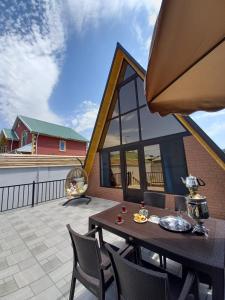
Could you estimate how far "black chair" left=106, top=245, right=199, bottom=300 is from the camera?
772 mm

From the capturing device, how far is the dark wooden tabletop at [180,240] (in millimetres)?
1064

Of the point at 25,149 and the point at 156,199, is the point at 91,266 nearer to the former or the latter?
the point at 156,199

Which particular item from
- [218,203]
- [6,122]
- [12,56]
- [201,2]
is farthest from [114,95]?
[6,122]

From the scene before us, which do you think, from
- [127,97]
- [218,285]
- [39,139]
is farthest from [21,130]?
[218,285]

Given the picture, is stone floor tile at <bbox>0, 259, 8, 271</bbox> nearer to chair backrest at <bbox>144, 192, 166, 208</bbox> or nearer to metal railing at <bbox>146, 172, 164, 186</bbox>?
chair backrest at <bbox>144, 192, 166, 208</bbox>

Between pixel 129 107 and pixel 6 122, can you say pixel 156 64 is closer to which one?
pixel 129 107

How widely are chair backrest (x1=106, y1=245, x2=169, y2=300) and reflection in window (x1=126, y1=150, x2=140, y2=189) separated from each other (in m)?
4.15

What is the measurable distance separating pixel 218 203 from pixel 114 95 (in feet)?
17.0

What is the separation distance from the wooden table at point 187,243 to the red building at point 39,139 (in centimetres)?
1105

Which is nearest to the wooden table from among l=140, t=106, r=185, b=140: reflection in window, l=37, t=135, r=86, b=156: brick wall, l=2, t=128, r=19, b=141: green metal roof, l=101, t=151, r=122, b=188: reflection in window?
l=140, t=106, r=185, b=140: reflection in window

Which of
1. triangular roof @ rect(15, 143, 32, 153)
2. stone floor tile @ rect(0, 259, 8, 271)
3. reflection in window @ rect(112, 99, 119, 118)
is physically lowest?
stone floor tile @ rect(0, 259, 8, 271)

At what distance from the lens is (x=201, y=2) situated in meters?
0.82

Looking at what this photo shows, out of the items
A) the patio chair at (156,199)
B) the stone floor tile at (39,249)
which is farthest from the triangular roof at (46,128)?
the patio chair at (156,199)

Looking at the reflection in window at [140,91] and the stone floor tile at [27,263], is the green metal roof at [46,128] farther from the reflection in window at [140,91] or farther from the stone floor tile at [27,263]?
the stone floor tile at [27,263]
